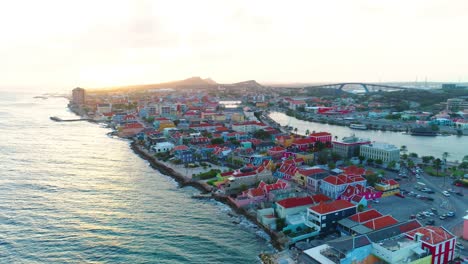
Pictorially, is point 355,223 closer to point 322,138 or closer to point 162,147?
point 322,138

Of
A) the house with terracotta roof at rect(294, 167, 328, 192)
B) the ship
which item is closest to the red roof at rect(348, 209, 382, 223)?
the house with terracotta roof at rect(294, 167, 328, 192)

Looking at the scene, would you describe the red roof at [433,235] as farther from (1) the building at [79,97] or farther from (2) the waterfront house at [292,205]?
(1) the building at [79,97]

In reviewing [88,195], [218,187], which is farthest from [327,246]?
[88,195]

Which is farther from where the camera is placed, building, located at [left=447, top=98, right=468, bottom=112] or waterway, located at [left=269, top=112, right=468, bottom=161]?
building, located at [left=447, top=98, right=468, bottom=112]

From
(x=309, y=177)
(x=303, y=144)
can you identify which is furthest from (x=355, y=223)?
(x=303, y=144)

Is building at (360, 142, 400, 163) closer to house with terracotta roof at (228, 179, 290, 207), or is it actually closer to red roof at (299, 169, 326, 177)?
red roof at (299, 169, 326, 177)

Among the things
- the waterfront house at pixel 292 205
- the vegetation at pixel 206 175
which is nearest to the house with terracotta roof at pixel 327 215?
the waterfront house at pixel 292 205
